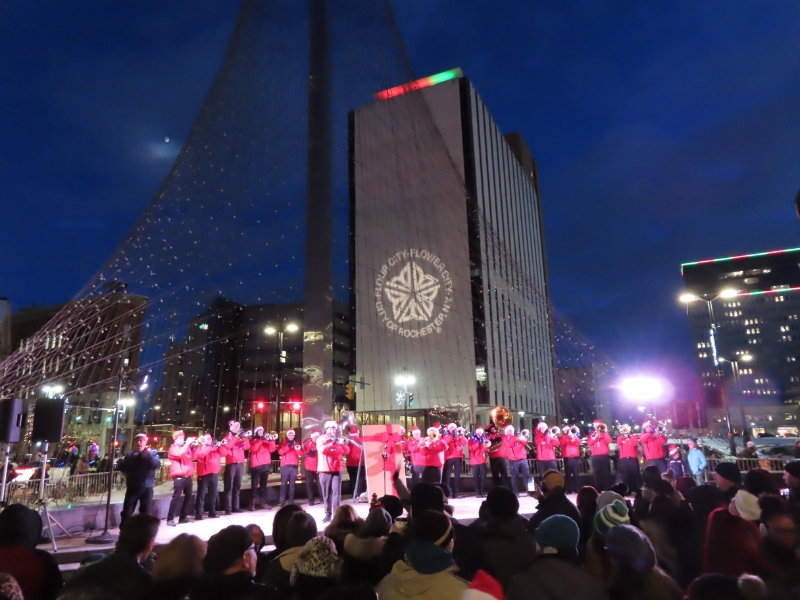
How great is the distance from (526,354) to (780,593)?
55.9m

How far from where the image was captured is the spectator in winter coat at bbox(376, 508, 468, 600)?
2.57 m

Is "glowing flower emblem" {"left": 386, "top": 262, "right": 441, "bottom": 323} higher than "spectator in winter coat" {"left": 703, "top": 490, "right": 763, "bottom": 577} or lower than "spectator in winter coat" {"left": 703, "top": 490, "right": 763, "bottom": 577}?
higher

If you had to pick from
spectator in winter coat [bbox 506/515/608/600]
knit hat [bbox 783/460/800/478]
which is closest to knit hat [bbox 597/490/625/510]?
spectator in winter coat [bbox 506/515/608/600]

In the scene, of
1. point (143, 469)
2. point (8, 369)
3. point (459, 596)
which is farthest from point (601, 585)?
point (8, 369)

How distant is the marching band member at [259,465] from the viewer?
12555mm

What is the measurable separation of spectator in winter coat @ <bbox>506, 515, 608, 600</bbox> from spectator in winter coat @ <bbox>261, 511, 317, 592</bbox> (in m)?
1.34

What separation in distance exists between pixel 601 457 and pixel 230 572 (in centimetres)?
1234

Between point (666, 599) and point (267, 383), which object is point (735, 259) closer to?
point (666, 599)

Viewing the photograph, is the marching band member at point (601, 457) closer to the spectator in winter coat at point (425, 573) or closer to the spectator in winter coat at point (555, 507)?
the spectator in winter coat at point (555, 507)

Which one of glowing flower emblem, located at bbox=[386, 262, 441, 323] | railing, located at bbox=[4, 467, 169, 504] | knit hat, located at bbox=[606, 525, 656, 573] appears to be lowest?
railing, located at bbox=[4, 467, 169, 504]

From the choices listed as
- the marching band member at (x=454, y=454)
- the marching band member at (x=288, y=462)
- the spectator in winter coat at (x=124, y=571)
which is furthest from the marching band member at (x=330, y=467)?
the spectator in winter coat at (x=124, y=571)

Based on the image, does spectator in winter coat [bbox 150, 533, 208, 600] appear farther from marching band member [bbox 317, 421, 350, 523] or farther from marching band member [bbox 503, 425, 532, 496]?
marching band member [bbox 503, 425, 532, 496]

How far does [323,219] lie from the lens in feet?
41.4

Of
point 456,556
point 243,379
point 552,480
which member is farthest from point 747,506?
point 243,379
